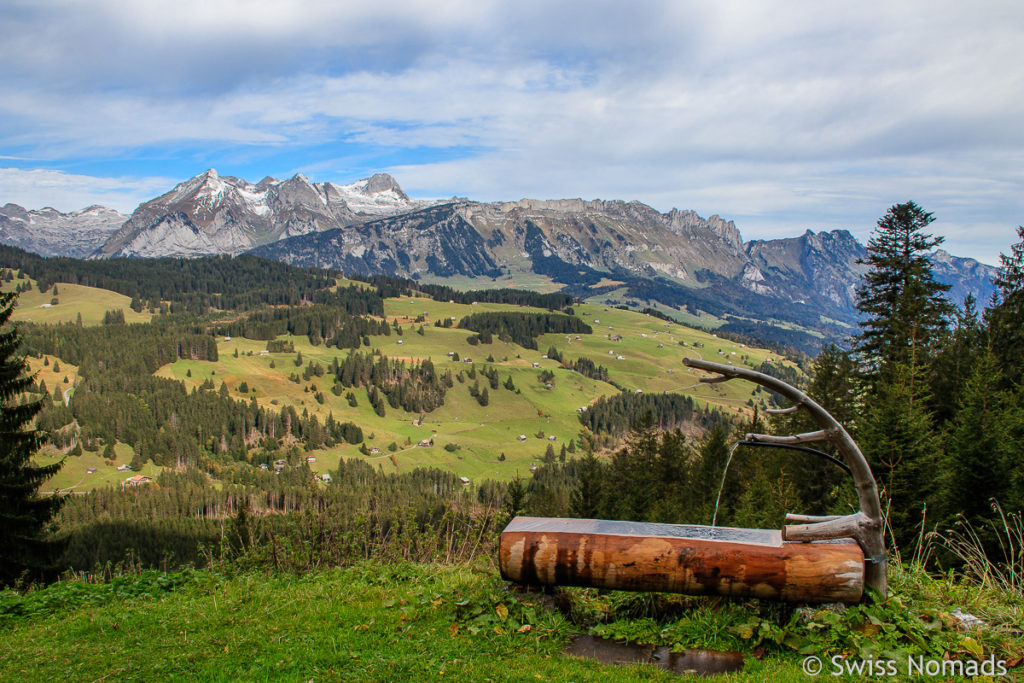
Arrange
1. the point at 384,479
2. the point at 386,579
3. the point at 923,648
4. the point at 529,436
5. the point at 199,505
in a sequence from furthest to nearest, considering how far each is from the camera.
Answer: the point at 529,436 → the point at 384,479 → the point at 199,505 → the point at 386,579 → the point at 923,648

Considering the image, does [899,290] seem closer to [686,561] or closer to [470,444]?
[686,561]

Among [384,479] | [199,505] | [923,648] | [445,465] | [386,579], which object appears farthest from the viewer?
[445,465]

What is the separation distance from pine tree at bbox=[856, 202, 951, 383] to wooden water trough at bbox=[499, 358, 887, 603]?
27.1 meters

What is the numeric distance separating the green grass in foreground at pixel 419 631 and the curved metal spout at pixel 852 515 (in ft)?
1.63

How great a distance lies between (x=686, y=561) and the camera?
6422 millimetres

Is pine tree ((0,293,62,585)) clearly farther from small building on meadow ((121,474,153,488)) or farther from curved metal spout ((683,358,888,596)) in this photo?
small building on meadow ((121,474,153,488))

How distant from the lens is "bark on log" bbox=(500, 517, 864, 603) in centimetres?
621

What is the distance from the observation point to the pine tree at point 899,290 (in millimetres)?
28656

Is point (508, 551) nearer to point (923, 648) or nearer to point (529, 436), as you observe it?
point (923, 648)

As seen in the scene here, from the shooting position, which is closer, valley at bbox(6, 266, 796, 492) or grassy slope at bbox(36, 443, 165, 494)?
grassy slope at bbox(36, 443, 165, 494)

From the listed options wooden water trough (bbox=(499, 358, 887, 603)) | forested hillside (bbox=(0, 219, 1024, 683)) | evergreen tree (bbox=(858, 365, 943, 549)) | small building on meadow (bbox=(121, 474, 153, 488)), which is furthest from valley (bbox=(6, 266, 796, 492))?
wooden water trough (bbox=(499, 358, 887, 603))

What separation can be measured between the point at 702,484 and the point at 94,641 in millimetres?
40642

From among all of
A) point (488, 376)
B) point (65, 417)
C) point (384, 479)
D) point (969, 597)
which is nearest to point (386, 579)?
point (969, 597)

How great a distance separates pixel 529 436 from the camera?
504 ft
